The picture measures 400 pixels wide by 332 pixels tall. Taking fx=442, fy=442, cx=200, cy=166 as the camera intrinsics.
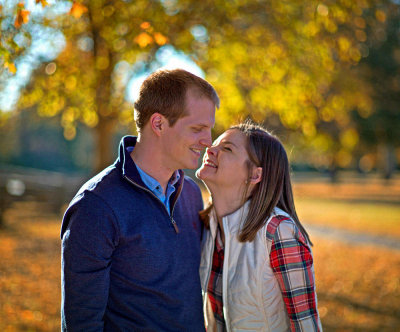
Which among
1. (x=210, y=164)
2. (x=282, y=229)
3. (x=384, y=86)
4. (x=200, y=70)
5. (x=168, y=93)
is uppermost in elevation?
(x=384, y=86)

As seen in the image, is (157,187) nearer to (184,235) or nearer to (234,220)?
(184,235)

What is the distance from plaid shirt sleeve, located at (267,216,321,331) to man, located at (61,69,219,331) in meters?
0.50

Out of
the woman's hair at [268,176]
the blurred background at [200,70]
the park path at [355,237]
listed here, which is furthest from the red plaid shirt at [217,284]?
the park path at [355,237]

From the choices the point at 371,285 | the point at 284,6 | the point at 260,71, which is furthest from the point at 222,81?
the point at 371,285

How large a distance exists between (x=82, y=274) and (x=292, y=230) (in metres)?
1.24

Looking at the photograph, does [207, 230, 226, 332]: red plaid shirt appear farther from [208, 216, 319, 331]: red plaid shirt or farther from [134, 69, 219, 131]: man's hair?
[134, 69, 219, 131]: man's hair

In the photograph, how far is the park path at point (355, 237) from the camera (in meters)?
13.0

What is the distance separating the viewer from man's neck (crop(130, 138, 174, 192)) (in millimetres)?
2656

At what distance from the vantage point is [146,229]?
2.38 metres

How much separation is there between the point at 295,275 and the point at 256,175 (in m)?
0.69

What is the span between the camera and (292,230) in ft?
8.75

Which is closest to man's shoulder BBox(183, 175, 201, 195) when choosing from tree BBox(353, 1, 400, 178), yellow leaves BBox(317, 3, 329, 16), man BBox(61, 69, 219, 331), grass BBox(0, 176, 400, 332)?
man BBox(61, 69, 219, 331)

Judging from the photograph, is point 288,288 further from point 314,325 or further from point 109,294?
A: point 109,294

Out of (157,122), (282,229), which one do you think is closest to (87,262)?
(157,122)
